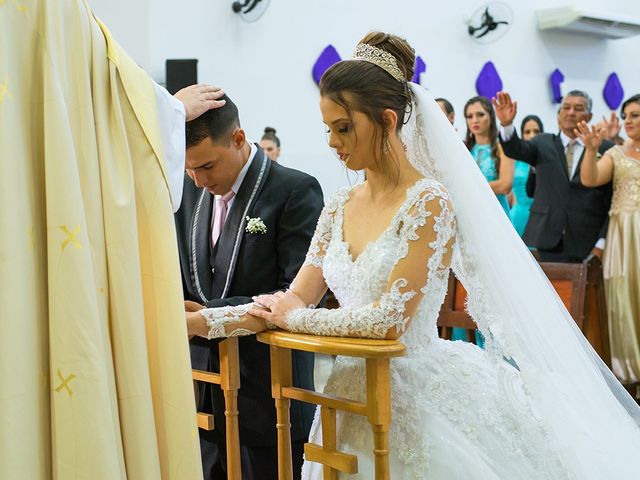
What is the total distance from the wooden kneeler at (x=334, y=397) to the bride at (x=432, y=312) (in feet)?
0.33

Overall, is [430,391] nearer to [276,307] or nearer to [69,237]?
[276,307]

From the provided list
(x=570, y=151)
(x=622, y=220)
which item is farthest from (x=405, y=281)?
(x=570, y=151)

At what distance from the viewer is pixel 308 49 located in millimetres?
8430

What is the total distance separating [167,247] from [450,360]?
93 cm

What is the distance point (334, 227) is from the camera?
2543 mm

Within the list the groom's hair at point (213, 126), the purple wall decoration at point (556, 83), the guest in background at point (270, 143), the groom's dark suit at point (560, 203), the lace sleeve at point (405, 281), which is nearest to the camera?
the lace sleeve at point (405, 281)

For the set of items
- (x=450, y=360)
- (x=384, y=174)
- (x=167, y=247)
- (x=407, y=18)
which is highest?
(x=407, y=18)

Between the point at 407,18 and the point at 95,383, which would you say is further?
the point at 407,18

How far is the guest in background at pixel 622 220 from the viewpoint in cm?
546

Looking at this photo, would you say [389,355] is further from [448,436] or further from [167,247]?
[167,247]

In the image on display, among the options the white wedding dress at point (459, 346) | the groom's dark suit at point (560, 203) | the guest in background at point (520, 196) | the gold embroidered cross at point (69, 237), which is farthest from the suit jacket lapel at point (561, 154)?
the gold embroidered cross at point (69, 237)

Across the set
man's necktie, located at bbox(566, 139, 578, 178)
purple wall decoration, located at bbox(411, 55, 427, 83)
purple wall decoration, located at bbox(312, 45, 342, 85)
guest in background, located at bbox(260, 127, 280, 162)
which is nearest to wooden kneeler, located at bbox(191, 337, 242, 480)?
man's necktie, located at bbox(566, 139, 578, 178)

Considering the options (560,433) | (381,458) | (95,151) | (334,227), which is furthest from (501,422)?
(95,151)

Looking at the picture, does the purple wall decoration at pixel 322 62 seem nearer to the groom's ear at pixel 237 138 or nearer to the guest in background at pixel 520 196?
the guest in background at pixel 520 196
